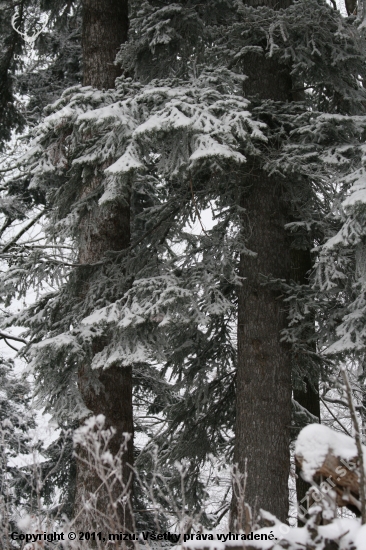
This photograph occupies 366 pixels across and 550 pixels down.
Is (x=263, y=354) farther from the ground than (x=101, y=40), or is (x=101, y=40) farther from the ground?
(x=101, y=40)

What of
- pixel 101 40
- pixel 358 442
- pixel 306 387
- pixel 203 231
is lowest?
pixel 358 442

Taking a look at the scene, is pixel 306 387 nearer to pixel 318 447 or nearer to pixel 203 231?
pixel 203 231

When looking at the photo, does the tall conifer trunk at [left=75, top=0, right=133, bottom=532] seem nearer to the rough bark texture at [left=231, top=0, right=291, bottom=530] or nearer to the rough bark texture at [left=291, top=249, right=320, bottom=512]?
the rough bark texture at [left=231, top=0, right=291, bottom=530]

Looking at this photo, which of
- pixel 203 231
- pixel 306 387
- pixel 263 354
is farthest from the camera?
pixel 306 387

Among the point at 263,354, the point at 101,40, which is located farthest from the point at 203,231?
the point at 101,40

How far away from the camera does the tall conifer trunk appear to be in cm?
560

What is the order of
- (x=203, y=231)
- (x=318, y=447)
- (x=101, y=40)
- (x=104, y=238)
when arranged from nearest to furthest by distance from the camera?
(x=318, y=447) < (x=203, y=231) < (x=104, y=238) < (x=101, y=40)

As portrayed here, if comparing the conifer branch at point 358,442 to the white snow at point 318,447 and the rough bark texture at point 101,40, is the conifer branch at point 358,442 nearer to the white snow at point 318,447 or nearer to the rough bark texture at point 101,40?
the white snow at point 318,447

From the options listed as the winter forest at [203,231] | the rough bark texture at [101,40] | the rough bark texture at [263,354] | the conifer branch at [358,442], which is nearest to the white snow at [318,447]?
the conifer branch at [358,442]

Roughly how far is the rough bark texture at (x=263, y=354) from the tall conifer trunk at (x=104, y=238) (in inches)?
45.5

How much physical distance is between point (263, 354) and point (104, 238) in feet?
6.82

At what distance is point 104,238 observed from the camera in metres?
6.20

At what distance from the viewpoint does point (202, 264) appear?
5.54 meters

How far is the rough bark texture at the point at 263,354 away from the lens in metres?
5.34
